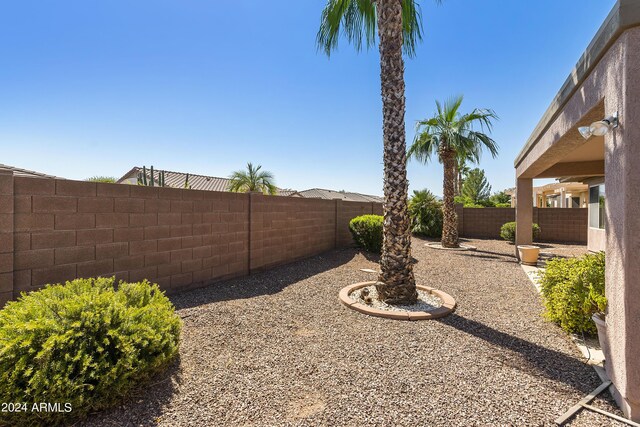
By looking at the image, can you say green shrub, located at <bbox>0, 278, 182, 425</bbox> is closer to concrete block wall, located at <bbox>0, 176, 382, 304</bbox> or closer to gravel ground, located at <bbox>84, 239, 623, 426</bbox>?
gravel ground, located at <bbox>84, 239, 623, 426</bbox>

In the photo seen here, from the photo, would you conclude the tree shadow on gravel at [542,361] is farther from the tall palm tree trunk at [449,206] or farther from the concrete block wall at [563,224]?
the concrete block wall at [563,224]

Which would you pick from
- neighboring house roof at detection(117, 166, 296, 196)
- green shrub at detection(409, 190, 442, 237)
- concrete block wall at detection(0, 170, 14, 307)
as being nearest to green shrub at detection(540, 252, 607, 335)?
concrete block wall at detection(0, 170, 14, 307)

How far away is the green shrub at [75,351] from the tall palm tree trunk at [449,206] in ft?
43.1

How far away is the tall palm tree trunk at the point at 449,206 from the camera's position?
13805 mm

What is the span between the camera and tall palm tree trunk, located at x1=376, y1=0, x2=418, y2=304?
543 cm

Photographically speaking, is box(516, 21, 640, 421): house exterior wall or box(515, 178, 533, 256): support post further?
box(515, 178, 533, 256): support post

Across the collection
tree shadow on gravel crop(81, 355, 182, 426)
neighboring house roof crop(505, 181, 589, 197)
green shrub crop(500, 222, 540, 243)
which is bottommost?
tree shadow on gravel crop(81, 355, 182, 426)

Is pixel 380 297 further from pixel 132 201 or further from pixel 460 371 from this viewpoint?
pixel 132 201

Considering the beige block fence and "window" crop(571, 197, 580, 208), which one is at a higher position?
"window" crop(571, 197, 580, 208)

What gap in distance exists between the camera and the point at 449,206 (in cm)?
1391

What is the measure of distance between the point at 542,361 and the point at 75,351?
480cm

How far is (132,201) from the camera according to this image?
208 inches

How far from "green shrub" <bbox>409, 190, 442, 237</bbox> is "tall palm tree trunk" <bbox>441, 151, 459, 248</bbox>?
3.40 metres

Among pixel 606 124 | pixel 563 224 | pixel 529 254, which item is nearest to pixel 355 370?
pixel 606 124
